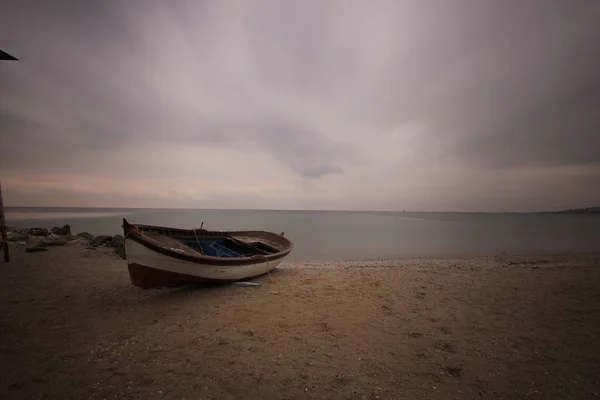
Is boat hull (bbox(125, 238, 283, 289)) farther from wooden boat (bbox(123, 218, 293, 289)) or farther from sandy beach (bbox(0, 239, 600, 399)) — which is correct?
sandy beach (bbox(0, 239, 600, 399))

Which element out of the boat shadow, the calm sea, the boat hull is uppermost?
the boat hull

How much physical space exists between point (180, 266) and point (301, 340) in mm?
4272

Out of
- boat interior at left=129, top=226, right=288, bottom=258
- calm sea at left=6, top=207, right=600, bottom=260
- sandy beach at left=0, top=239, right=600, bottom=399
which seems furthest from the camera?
calm sea at left=6, top=207, right=600, bottom=260

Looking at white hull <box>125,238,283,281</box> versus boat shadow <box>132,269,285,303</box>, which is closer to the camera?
white hull <box>125,238,283,281</box>

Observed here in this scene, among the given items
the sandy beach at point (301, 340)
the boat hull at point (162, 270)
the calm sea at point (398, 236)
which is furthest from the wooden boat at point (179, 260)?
the calm sea at point (398, 236)

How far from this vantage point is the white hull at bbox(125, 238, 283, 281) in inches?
280

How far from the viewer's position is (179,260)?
7.39m

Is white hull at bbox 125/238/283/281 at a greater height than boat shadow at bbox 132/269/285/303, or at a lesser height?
greater

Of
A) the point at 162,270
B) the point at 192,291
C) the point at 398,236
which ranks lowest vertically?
the point at 398,236

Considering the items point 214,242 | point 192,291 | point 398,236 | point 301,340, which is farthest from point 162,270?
point 398,236

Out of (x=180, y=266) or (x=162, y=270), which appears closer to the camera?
(x=162, y=270)

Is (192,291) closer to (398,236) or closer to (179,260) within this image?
(179,260)

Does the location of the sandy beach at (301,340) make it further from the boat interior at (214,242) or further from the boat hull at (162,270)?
the boat interior at (214,242)

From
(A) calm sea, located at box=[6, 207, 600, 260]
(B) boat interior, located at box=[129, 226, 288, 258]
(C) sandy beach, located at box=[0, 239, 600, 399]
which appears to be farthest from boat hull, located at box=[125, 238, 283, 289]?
(A) calm sea, located at box=[6, 207, 600, 260]
